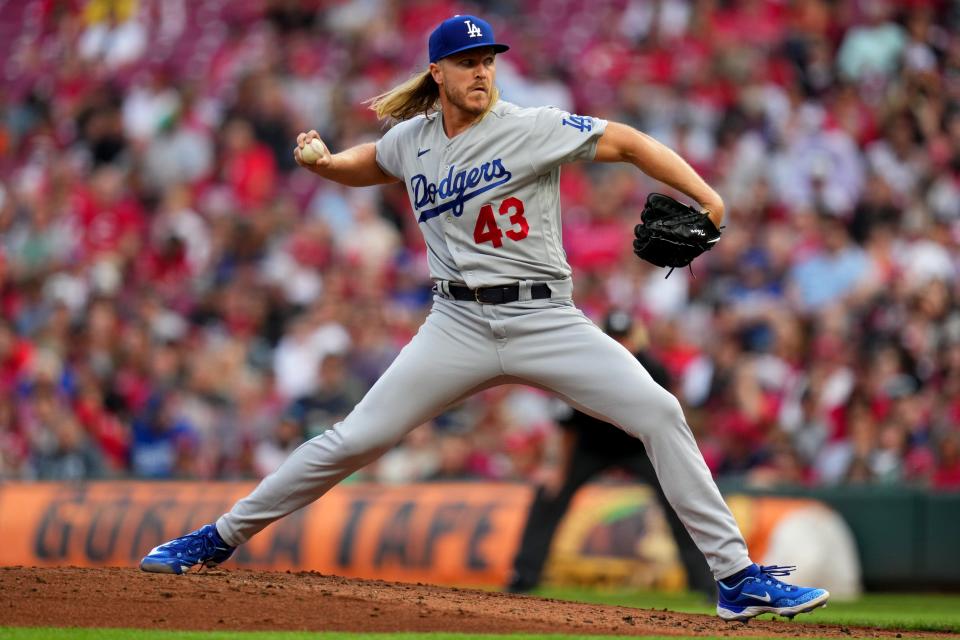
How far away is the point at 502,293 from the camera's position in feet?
19.1

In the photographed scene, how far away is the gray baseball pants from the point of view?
19.0 feet

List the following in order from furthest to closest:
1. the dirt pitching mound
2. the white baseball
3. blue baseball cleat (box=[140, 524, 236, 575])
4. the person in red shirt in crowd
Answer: the person in red shirt in crowd, blue baseball cleat (box=[140, 524, 236, 575]), the white baseball, the dirt pitching mound

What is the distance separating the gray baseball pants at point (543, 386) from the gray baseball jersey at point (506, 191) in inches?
6.2

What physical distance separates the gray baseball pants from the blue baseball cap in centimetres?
97

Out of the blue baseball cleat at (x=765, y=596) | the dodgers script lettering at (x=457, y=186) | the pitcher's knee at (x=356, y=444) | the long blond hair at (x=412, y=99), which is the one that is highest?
the long blond hair at (x=412, y=99)

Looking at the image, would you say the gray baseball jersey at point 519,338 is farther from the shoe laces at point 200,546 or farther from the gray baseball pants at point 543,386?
the shoe laces at point 200,546

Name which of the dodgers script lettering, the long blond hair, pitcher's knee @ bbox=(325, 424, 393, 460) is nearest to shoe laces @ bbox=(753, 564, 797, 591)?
pitcher's knee @ bbox=(325, 424, 393, 460)

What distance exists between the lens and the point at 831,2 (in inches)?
598

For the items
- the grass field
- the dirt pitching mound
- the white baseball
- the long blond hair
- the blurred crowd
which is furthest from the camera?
the blurred crowd

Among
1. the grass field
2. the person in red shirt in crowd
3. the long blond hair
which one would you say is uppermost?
the person in red shirt in crowd

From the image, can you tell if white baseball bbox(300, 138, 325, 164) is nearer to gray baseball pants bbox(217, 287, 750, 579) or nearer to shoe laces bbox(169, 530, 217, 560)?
gray baseball pants bbox(217, 287, 750, 579)

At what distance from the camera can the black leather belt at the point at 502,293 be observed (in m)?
5.81

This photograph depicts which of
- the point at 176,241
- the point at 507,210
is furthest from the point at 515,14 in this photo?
the point at 507,210

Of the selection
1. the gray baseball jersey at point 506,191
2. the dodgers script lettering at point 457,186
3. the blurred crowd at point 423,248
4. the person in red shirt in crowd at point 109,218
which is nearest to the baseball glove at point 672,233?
the gray baseball jersey at point 506,191
